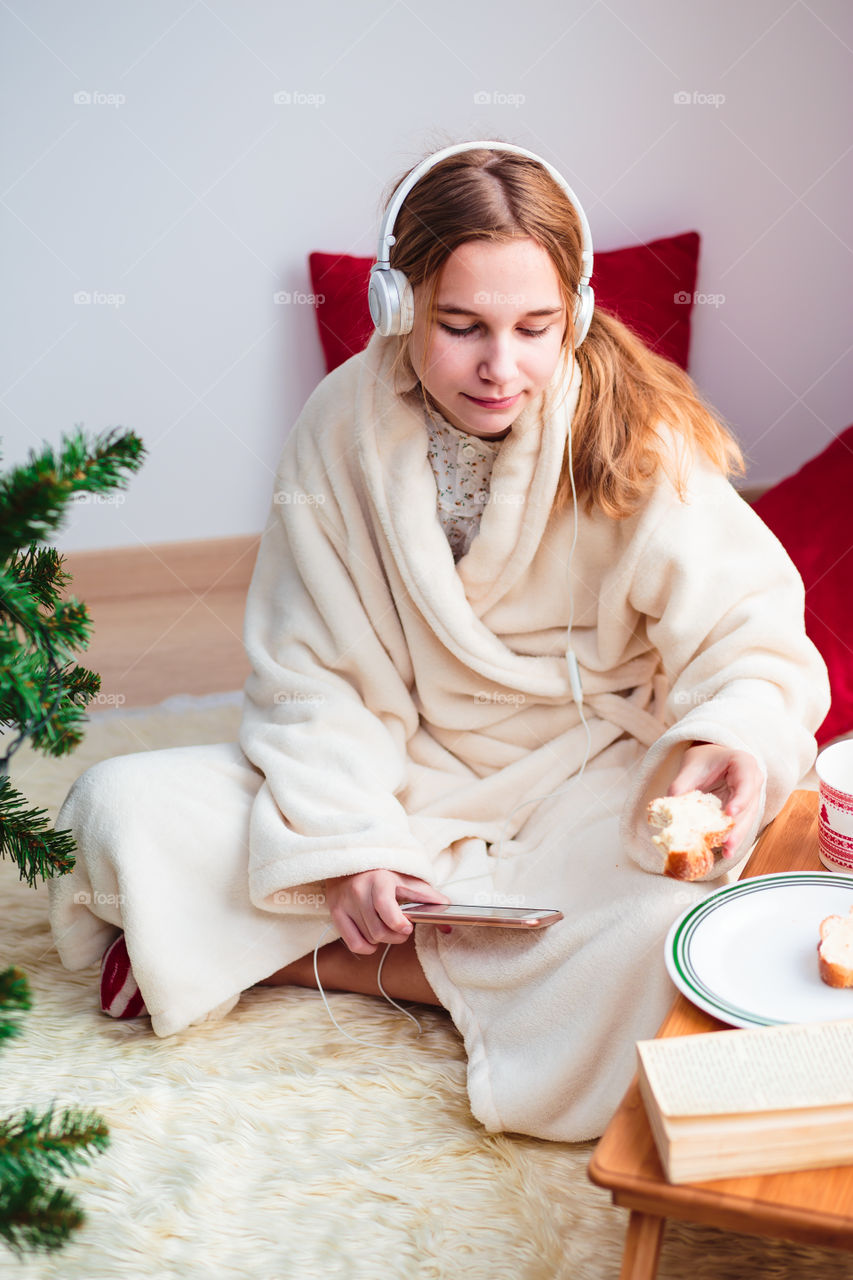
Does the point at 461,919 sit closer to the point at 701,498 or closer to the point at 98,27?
the point at 701,498

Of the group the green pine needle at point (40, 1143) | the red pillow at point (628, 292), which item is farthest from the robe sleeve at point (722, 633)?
the red pillow at point (628, 292)

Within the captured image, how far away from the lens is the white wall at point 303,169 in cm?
218

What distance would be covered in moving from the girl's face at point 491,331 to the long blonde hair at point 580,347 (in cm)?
1

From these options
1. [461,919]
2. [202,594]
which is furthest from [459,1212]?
[202,594]

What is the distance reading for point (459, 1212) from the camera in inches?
41.8

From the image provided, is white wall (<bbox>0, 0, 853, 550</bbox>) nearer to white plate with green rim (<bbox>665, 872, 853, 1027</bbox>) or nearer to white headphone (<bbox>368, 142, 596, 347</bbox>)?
white headphone (<bbox>368, 142, 596, 347</bbox>)

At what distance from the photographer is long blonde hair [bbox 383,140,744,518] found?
1.21 meters

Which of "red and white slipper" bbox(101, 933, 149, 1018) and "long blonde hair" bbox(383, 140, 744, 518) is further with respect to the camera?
"red and white slipper" bbox(101, 933, 149, 1018)

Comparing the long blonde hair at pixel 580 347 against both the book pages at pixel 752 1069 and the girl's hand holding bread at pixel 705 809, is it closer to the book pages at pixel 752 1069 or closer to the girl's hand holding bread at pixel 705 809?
the girl's hand holding bread at pixel 705 809

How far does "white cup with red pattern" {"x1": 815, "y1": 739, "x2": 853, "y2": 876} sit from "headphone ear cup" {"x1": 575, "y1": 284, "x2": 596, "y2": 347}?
477mm

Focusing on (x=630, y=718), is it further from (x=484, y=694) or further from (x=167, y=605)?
(x=167, y=605)

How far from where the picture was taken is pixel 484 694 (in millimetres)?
1428

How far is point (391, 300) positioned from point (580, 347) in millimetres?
246

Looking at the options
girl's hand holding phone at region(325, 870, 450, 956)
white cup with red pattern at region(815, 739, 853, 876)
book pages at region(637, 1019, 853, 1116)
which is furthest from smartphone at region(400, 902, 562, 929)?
book pages at region(637, 1019, 853, 1116)
